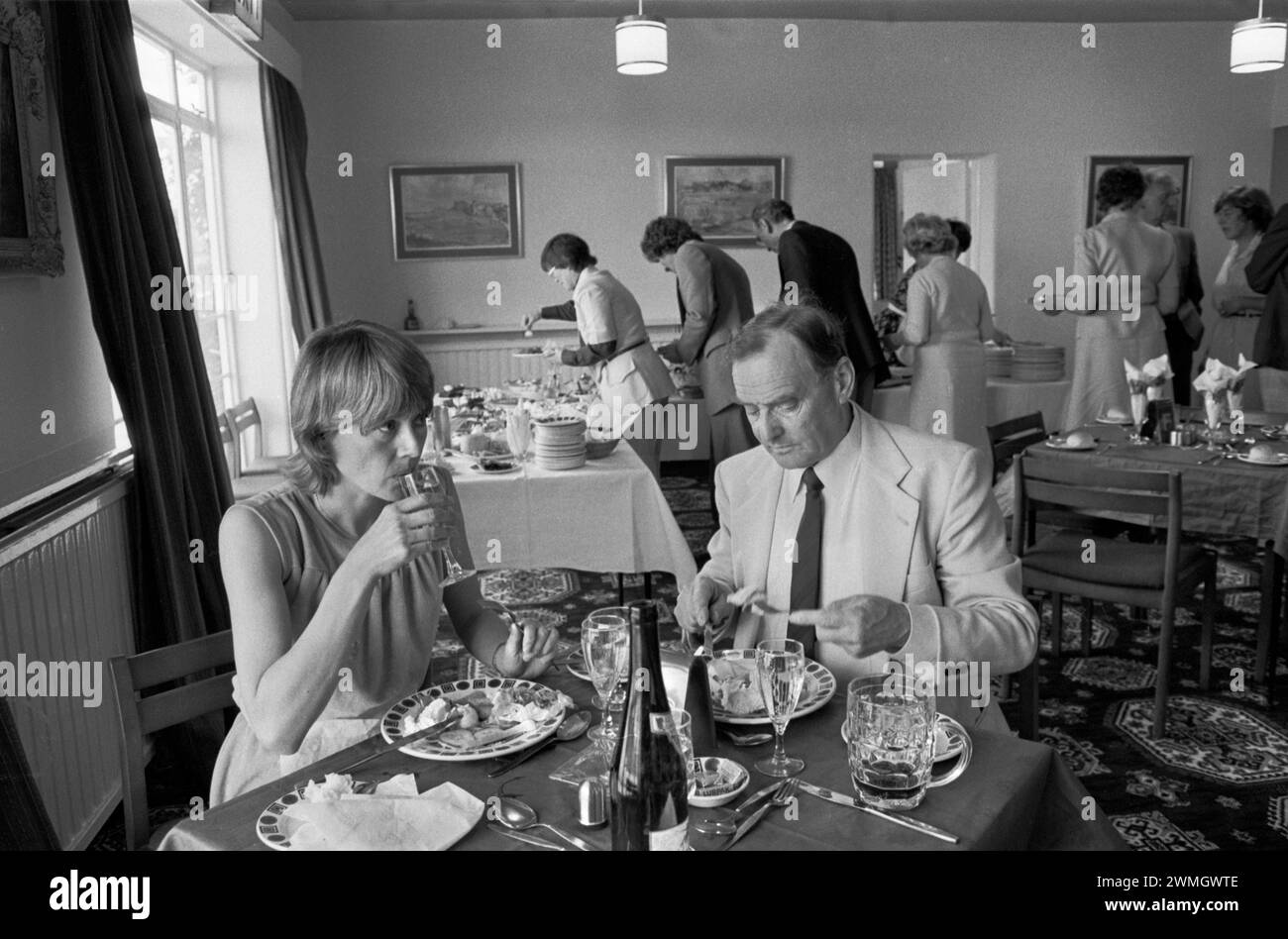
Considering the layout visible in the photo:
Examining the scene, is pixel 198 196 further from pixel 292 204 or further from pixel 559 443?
pixel 559 443

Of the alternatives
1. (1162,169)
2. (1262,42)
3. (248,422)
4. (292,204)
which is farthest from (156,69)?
(1162,169)

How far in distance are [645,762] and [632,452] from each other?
2916 mm

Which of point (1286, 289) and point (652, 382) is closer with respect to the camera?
point (1286, 289)

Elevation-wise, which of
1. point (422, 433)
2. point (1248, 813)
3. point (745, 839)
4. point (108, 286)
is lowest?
point (1248, 813)

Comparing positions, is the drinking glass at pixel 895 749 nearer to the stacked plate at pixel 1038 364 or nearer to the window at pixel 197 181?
the window at pixel 197 181

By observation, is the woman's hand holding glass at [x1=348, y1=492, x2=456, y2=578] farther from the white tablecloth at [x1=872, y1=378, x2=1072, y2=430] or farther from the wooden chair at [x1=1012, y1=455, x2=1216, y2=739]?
the white tablecloth at [x1=872, y1=378, x2=1072, y2=430]

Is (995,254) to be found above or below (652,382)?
above

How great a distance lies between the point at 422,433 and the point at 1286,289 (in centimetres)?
469

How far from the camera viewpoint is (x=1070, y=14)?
8.36 m

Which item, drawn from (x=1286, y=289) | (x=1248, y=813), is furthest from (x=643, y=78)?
(x=1248, y=813)

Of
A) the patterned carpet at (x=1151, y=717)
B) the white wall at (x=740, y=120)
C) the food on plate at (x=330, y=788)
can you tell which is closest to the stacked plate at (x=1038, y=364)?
the patterned carpet at (x=1151, y=717)

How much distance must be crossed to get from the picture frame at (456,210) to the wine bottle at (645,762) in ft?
24.2

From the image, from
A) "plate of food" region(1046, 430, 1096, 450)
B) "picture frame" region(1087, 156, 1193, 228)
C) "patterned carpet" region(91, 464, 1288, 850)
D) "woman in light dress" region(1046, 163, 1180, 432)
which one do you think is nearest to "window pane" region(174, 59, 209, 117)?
"patterned carpet" region(91, 464, 1288, 850)
